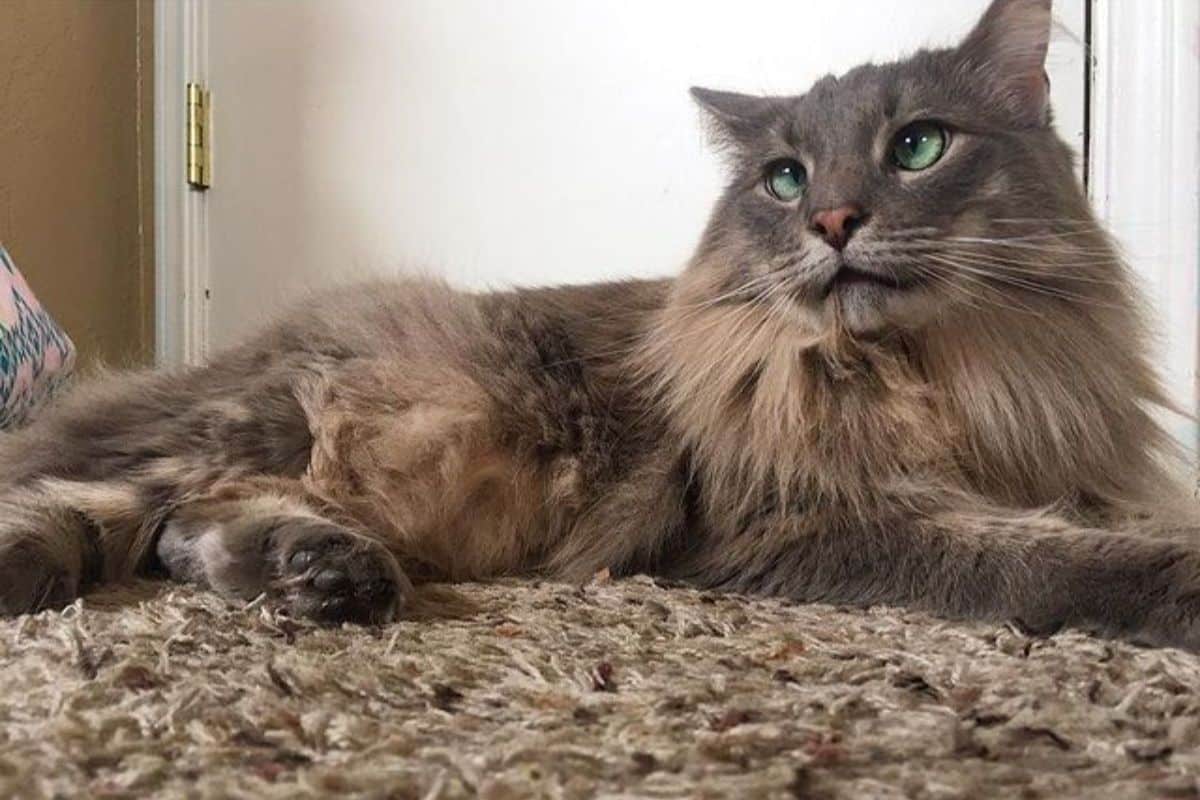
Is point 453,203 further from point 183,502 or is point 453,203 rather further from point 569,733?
point 569,733

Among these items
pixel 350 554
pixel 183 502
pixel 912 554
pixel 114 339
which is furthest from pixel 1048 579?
pixel 114 339

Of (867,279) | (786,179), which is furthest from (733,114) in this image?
(867,279)

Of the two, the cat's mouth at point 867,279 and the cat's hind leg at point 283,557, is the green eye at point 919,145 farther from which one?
the cat's hind leg at point 283,557

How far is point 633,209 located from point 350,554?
1.63 meters

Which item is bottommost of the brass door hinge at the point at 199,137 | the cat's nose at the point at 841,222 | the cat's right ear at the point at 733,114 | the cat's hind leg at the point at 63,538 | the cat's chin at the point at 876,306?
the cat's hind leg at the point at 63,538

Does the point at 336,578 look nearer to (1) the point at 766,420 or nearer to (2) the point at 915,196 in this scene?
(1) the point at 766,420

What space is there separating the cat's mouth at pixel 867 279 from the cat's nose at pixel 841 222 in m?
0.03

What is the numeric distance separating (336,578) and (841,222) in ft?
2.30

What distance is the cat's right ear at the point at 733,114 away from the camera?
5.38 feet

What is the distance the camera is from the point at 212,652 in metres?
0.98

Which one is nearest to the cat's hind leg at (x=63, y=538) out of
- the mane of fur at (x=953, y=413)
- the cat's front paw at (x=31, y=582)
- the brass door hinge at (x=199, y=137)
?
the cat's front paw at (x=31, y=582)

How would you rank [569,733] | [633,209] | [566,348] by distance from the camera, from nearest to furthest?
[569,733] < [566,348] < [633,209]

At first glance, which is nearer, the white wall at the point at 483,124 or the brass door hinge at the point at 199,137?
the white wall at the point at 483,124

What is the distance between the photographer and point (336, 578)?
1.15 m
